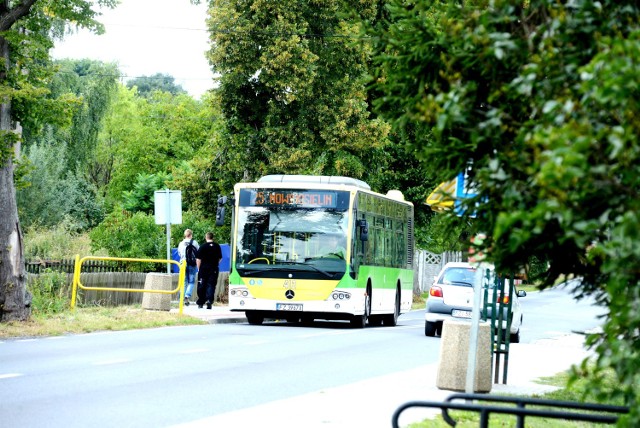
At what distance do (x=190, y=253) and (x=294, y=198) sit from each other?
18.0ft

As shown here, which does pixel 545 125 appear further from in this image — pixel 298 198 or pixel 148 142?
pixel 148 142

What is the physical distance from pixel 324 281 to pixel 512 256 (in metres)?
20.3

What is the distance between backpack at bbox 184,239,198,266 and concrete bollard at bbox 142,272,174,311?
289 cm

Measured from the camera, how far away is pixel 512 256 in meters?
5.61

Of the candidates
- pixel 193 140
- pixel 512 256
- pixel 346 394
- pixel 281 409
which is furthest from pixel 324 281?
pixel 193 140

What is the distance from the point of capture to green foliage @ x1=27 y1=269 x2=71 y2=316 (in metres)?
23.8

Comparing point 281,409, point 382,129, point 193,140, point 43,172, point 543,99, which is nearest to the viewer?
point 543,99

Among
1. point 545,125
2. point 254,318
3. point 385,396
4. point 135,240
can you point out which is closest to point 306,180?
point 254,318

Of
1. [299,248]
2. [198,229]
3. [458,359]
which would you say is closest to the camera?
[458,359]

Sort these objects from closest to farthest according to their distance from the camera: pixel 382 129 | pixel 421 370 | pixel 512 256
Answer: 1. pixel 512 256
2. pixel 421 370
3. pixel 382 129

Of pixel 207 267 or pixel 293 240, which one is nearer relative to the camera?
pixel 293 240

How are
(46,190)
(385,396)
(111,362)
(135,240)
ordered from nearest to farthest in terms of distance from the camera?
1. (385,396)
2. (111,362)
3. (135,240)
4. (46,190)

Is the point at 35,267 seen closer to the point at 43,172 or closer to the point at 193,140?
the point at 43,172

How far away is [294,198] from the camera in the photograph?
2638cm
